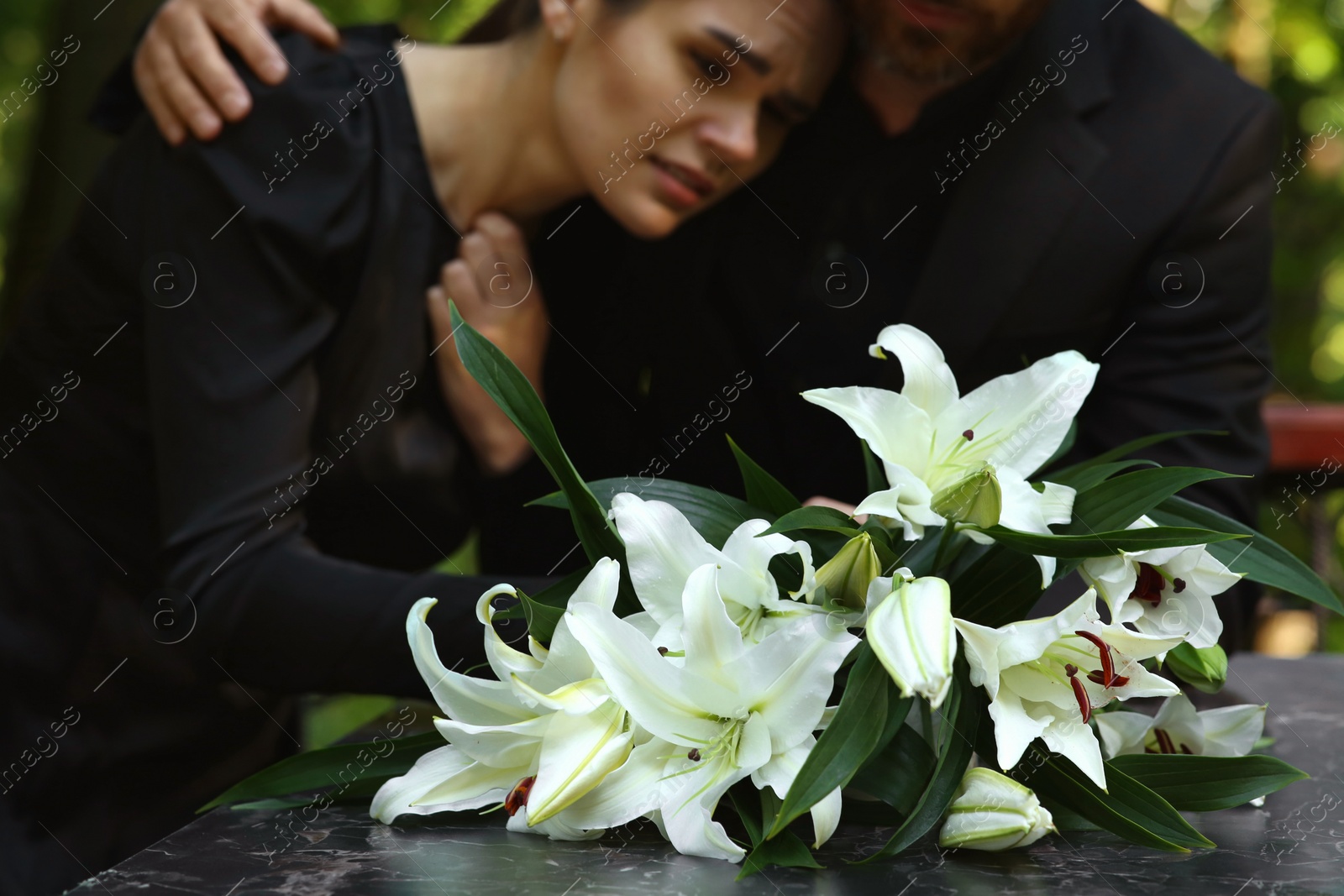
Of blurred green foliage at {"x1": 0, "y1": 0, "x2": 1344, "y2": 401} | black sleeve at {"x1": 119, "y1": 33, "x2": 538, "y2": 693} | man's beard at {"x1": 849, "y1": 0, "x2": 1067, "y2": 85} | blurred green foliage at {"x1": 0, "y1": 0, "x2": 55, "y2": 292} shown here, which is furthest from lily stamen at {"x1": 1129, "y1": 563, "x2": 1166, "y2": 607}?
blurred green foliage at {"x1": 0, "y1": 0, "x2": 55, "y2": 292}

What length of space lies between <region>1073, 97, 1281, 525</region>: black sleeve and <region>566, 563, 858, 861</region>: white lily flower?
30.6 inches

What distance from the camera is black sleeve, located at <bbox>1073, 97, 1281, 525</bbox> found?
3.65ft

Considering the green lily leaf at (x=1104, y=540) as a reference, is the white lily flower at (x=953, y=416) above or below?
above

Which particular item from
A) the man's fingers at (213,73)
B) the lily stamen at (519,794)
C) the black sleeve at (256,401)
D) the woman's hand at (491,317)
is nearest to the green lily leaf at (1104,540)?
the lily stamen at (519,794)

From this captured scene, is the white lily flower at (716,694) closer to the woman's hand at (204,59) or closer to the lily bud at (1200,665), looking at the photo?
the lily bud at (1200,665)

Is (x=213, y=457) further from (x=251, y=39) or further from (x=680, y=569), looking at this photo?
(x=680, y=569)

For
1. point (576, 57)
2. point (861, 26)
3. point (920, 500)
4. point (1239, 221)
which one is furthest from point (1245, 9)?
point (920, 500)

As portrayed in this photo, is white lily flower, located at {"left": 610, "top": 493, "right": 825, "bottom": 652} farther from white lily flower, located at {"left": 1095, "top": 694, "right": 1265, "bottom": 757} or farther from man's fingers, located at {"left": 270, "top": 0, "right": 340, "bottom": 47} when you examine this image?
man's fingers, located at {"left": 270, "top": 0, "right": 340, "bottom": 47}

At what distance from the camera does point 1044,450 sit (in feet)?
1.69

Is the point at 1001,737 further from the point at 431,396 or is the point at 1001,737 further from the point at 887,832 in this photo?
the point at 431,396

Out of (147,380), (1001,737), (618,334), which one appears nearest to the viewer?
(1001,737)

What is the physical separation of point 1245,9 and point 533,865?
5.38 feet

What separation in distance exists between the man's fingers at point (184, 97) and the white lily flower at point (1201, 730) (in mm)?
908

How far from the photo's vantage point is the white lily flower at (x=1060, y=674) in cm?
45
